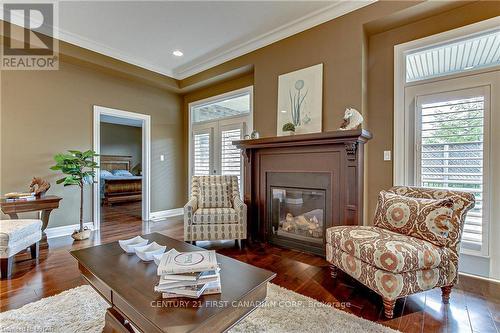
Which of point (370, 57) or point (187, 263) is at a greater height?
point (370, 57)

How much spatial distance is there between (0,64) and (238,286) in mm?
4414

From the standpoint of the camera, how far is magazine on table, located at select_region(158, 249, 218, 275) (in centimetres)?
109

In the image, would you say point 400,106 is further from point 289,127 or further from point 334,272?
point 334,272

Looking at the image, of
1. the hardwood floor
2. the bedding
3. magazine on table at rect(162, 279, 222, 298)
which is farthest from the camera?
the bedding

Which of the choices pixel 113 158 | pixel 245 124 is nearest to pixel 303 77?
pixel 245 124

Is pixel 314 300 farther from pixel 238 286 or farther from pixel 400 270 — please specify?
pixel 238 286

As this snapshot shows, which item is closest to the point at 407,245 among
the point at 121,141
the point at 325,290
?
the point at 325,290

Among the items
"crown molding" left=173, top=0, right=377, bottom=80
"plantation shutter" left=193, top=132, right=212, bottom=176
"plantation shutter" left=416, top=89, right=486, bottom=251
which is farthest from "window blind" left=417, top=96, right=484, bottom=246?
"plantation shutter" left=193, top=132, right=212, bottom=176

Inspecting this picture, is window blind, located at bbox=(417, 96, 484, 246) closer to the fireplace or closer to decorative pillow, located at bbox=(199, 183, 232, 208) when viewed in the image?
the fireplace

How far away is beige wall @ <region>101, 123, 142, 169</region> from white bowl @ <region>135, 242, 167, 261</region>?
816 centimetres

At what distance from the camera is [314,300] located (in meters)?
1.85

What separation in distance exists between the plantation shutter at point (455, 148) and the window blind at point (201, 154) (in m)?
3.60

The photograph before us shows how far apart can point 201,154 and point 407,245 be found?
4097mm

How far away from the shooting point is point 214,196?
3.46 m
